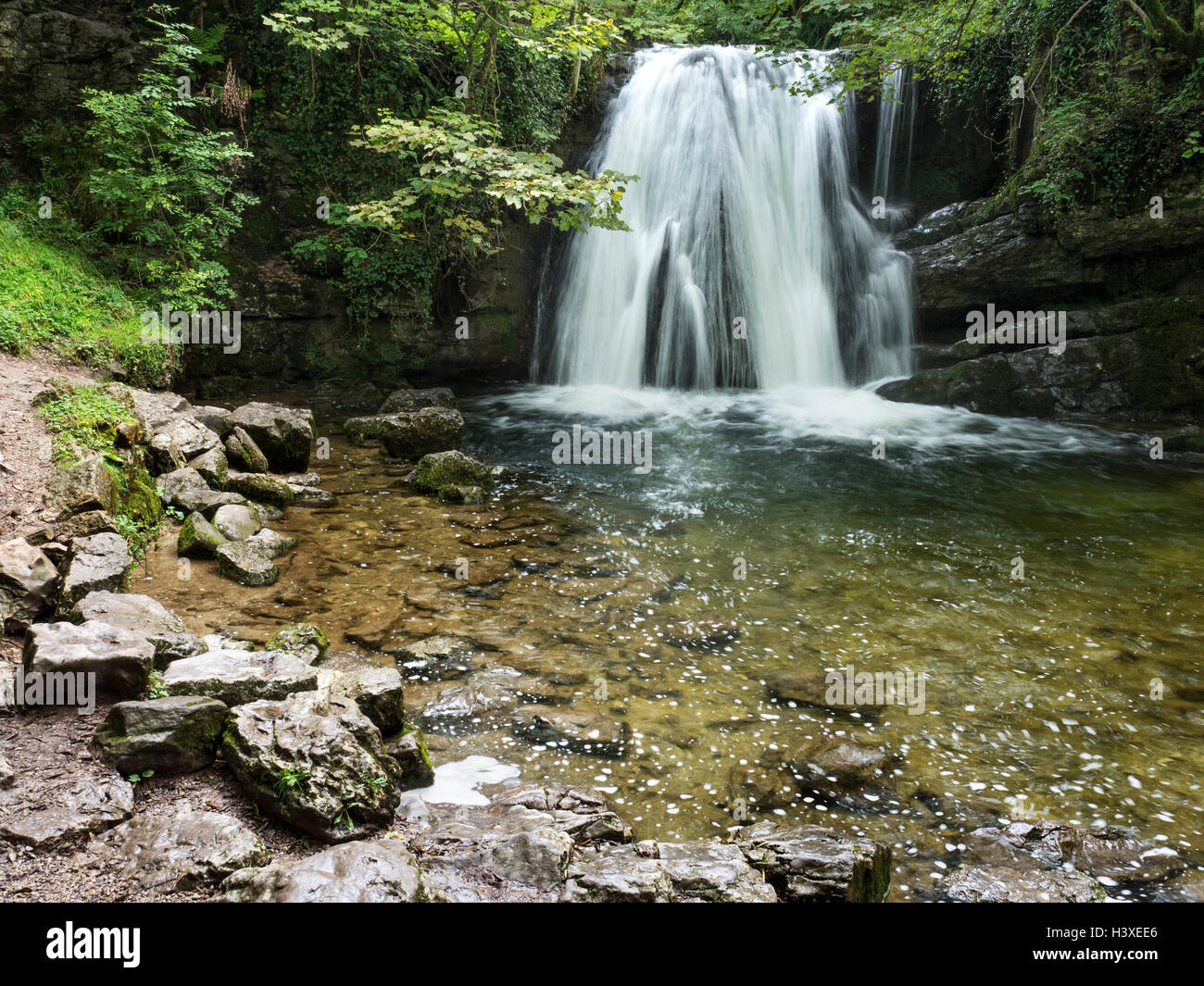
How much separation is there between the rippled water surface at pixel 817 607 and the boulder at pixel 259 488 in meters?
0.36

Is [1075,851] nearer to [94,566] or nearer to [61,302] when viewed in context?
[94,566]

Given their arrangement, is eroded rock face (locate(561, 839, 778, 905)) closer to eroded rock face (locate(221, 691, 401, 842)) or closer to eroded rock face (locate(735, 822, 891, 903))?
eroded rock face (locate(735, 822, 891, 903))

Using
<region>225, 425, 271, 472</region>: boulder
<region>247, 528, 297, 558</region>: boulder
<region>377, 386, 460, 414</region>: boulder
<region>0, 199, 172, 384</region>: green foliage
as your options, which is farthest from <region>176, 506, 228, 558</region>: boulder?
<region>377, 386, 460, 414</region>: boulder

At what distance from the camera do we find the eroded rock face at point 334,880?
2.13 metres

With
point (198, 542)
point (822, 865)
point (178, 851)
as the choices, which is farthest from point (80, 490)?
point (822, 865)

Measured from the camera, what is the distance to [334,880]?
2.16m

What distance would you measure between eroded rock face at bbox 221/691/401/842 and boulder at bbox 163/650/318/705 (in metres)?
0.21

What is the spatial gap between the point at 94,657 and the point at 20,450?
2.82 metres

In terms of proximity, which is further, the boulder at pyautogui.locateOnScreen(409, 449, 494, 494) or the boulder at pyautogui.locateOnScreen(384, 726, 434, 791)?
the boulder at pyautogui.locateOnScreen(409, 449, 494, 494)

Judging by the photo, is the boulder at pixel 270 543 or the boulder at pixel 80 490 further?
the boulder at pixel 270 543

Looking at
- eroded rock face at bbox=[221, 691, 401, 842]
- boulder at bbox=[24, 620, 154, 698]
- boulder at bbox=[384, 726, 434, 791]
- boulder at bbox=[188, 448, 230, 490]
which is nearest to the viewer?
eroded rock face at bbox=[221, 691, 401, 842]

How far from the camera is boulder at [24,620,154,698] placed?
2.96m

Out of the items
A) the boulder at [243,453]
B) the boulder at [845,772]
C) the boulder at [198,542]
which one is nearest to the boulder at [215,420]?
the boulder at [243,453]

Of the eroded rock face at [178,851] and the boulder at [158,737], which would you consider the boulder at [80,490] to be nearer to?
the boulder at [158,737]
